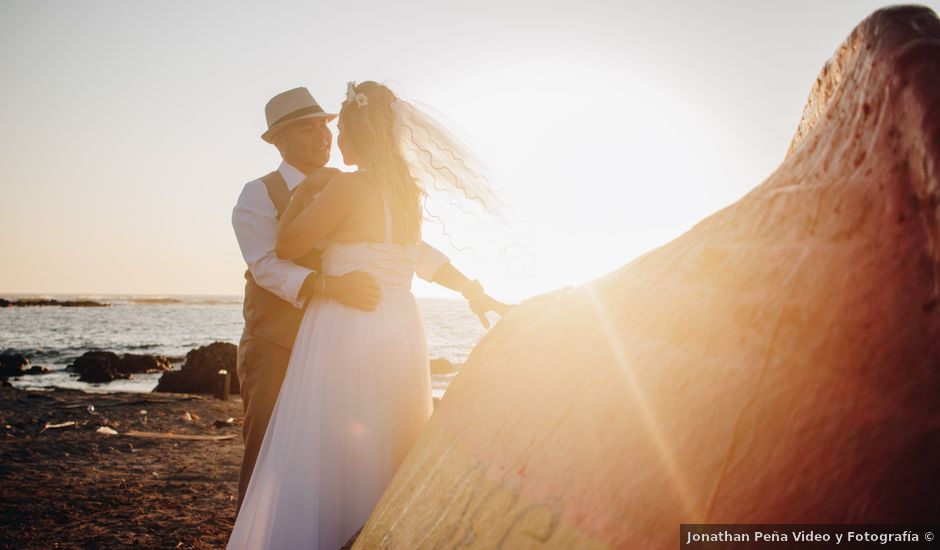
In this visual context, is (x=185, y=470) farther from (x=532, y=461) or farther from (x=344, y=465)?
(x=532, y=461)

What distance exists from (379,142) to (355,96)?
29 cm

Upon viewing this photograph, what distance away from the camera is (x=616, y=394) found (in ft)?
4.71

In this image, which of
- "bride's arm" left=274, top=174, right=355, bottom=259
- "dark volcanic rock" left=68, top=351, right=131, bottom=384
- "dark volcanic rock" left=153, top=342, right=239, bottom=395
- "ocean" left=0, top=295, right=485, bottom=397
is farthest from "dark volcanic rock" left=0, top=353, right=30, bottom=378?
"bride's arm" left=274, top=174, right=355, bottom=259

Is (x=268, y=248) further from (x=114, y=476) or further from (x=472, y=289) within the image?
(x=114, y=476)

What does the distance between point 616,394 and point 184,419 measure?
10220mm

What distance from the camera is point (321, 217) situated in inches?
106

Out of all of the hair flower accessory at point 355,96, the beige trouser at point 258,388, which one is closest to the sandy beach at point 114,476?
the beige trouser at point 258,388

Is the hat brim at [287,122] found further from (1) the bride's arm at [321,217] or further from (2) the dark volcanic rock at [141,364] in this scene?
(2) the dark volcanic rock at [141,364]

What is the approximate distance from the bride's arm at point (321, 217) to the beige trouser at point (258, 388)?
3.46ft

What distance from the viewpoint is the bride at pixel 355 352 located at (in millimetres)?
2600

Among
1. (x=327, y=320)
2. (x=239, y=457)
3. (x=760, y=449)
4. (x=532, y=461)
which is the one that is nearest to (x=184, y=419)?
(x=239, y=457)

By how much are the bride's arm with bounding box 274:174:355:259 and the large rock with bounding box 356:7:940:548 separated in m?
1.45

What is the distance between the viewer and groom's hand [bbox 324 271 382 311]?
2770 mm

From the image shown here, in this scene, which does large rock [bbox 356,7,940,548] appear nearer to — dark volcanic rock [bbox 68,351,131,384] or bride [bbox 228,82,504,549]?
bride [bbox 228,82,504,549]
